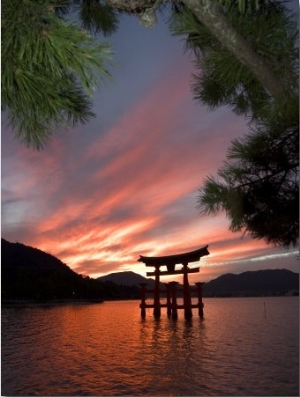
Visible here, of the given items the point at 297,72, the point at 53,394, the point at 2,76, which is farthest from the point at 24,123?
the point at 53,394

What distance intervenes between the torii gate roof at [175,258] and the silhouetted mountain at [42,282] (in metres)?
26.2

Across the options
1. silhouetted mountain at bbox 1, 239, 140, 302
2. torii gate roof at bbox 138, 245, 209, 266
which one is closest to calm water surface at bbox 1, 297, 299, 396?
torii gate roof at bbox 138, 245, 209, 266

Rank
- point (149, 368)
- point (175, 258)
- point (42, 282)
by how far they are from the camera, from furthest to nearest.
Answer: point (42, 282) → point (175, 258) → point (149, 368)

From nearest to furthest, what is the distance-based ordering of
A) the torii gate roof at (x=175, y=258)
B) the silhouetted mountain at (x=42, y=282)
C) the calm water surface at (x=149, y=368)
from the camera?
the calm water surface at (x=149, y=368) → the torii gate roof at (x=175, y=258) → the silhouetted mountain at (x=42, y=282)

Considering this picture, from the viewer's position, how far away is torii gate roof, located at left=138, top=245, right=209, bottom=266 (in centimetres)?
1580

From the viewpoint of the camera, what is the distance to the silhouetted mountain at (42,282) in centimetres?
5172

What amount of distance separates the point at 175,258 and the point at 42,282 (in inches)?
1722

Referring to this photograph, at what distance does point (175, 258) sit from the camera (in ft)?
55.5

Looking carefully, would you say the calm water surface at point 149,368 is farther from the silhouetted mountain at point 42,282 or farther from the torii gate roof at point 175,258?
the silhouetted mountain at point 42,282

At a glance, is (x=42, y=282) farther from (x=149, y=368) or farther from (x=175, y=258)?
(x=149, y=368)

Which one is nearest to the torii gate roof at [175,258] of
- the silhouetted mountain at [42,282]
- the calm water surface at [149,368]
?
the calm water surface at [149,368]

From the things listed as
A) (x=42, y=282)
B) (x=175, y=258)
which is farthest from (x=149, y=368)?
(x=42, y=282)

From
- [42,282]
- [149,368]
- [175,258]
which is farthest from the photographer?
[42,282]

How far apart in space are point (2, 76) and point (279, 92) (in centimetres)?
105
